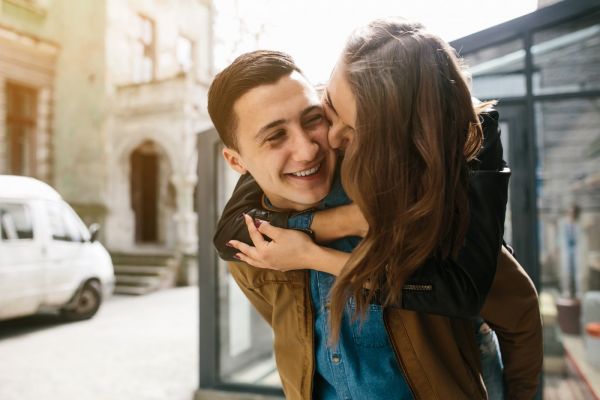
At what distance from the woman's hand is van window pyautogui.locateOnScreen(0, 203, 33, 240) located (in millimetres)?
1598

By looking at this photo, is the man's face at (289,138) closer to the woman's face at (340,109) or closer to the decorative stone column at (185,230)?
the woman's face at (340,109)

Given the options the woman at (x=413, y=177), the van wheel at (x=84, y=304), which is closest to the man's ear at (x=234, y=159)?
the woman at (x=413, y=177)

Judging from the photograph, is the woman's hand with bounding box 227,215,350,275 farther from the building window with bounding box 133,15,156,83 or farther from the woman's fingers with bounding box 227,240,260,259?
the building window with bounding box 133,15,156,83

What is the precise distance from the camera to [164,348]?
3.91 metres

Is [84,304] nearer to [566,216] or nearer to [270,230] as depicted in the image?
[270,230]

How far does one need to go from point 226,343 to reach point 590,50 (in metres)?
2.68

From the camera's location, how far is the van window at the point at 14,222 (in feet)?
6.57

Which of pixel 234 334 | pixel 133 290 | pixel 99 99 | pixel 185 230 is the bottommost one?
pixel 234 334

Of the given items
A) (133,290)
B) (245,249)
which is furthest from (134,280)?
(245,249)

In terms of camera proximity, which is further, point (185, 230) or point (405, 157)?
point (185, 230)

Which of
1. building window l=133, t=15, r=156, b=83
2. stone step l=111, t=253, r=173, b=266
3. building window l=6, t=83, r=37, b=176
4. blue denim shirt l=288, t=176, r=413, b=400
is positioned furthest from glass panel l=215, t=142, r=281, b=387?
blue denim shirt l=288, t=176, r=413, b=400

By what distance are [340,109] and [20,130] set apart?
2098mm

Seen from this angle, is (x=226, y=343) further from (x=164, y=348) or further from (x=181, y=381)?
(x=164, y=348)

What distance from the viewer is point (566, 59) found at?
2096mm
